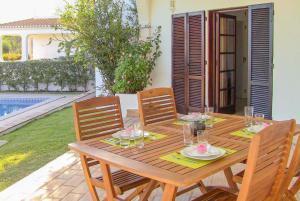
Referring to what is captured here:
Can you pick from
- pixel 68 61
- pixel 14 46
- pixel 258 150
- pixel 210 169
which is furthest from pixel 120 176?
pixel 14 46

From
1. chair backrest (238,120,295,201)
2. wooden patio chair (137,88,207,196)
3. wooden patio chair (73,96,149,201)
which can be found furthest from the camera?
wooden patio chair (137,88,207,196)

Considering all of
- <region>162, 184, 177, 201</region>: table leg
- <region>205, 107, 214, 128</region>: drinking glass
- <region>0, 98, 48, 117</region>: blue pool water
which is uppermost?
<region>205, 107, 214, 128</region>: drinking glass

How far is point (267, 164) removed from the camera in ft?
6.46

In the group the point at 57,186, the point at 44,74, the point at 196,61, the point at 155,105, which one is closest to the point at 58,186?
the point at 57,186

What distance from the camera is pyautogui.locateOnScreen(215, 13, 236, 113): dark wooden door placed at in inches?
290

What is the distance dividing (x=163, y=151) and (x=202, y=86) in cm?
494

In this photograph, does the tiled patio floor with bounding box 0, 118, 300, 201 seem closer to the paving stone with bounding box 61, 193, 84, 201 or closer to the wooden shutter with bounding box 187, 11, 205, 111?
the paving stone with bounding box 61, 193, 84, 201

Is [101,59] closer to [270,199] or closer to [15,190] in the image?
[15,190]

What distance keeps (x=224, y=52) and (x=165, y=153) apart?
5527 mm

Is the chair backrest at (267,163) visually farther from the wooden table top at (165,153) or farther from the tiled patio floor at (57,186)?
the tiled patio floor at (57,186)

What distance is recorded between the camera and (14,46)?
2222cm

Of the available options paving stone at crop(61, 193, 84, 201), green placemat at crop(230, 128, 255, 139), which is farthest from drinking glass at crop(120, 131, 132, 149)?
paving stone at crop(61, 193, 84, 201)

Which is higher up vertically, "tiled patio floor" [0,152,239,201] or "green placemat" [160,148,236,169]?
"green placemat" [160,148,236,169]

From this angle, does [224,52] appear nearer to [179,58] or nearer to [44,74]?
[179,58]
